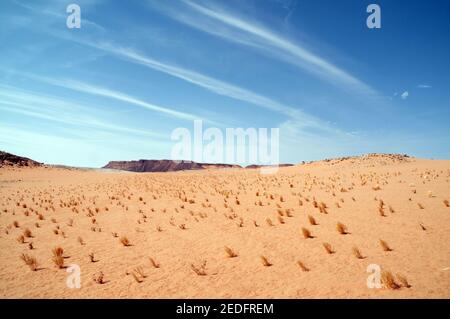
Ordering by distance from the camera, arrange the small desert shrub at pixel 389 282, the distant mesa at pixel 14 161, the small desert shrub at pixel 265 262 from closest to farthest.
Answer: the small desert shrub at pixel 389 282, the small desert shrub at pixel 265 262, the distant mesa at pixel 14 161

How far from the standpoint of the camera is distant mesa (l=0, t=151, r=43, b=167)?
72188 mm

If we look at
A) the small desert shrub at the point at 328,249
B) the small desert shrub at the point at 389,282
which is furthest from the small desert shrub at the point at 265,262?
the small desert shrub at the point at 389,282

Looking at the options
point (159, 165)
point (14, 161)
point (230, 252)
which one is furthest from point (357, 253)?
point (159, 165)

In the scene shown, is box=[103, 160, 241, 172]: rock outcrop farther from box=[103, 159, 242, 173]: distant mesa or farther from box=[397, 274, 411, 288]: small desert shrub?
box=[397, 274, 411, 288]: small desert shrub

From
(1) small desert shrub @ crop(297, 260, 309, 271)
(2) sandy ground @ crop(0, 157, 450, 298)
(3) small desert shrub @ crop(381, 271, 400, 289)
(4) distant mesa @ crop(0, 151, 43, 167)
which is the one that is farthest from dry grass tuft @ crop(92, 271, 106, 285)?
(4) distant mesa @ crop(0, 151, 43, 167)

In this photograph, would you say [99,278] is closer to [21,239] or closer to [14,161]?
[21,239]

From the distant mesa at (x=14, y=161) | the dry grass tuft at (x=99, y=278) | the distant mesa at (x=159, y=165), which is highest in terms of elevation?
the distant mesa at (x=159, y=165)

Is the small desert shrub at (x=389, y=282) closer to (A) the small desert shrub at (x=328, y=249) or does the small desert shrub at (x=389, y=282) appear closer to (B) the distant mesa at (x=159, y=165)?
(A) the small desert shrub at (x=328, y=249)

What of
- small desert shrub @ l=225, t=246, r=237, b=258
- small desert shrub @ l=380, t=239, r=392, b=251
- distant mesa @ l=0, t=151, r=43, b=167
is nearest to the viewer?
small desert shrub @ l=380, t=239, r=392, b=251

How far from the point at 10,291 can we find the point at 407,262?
8736 mm

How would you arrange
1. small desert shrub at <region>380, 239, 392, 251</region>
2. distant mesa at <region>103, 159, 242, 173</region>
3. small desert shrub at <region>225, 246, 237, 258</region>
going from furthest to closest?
distant mesa at <region>103, 159, 242, 173</region> → small desert shrub at <region>225, 246, 237, 258</region> → small desert shrub at <region>380, 239, 392, 251</region>

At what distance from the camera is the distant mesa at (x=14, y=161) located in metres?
72.2

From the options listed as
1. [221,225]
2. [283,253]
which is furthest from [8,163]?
[283,253]
